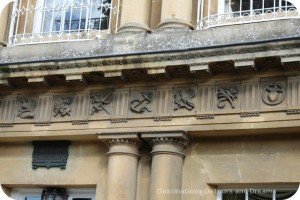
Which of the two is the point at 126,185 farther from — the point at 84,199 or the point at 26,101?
the point at 26,101

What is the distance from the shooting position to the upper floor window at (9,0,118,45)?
40.1 feet

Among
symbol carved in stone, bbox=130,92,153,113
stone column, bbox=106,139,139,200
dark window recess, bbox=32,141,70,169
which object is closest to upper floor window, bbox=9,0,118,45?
symbol carved in stone, bbox=130,92,153,113

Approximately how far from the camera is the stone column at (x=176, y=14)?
36.4 feet

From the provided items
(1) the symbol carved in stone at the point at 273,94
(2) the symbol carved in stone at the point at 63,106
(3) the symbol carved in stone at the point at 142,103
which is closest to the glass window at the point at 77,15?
(2) the symbol carved in stone at the point at 63,106

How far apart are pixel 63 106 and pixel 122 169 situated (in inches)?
67.3

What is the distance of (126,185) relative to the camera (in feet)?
34.4

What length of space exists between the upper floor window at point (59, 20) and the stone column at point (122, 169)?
238 cm

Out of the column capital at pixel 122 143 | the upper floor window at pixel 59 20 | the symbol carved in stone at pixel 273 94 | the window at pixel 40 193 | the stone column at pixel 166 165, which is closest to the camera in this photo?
the symbol carved in stone at pixel 273 94

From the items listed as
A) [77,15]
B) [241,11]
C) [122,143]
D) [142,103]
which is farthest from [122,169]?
[77,15]

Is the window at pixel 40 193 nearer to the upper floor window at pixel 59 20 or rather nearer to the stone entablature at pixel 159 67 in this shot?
the stone entablature at pixel 159 67

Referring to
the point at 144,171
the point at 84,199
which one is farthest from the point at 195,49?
the point at 84,199

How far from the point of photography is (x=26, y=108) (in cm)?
1164

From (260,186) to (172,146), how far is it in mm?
1533

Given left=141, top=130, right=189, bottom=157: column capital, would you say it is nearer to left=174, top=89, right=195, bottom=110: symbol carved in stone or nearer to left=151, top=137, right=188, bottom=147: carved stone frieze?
left=151, top=137, right=188, bottom=147: carved stone frieze
